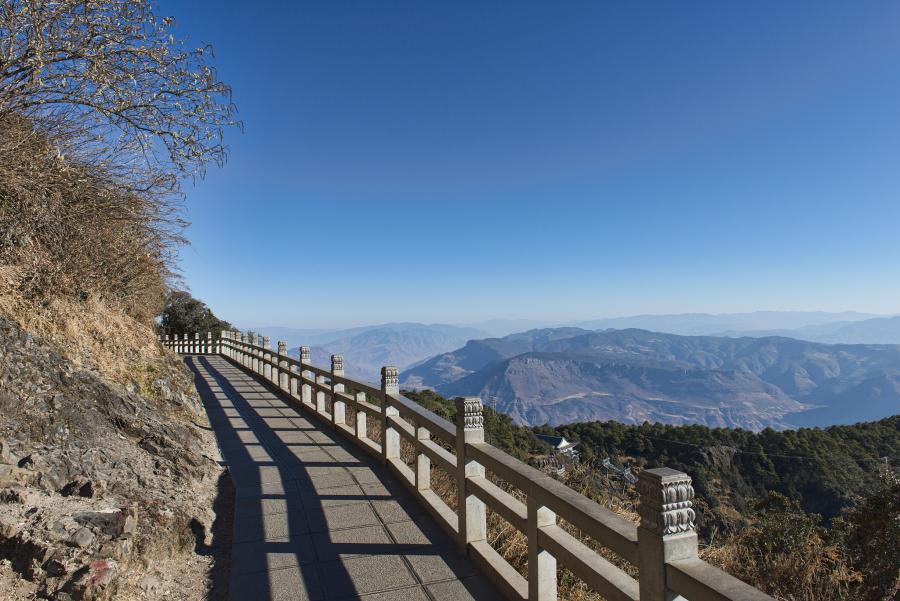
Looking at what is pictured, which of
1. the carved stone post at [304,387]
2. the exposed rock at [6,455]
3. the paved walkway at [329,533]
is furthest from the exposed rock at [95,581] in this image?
the carved stone post at [304,387]

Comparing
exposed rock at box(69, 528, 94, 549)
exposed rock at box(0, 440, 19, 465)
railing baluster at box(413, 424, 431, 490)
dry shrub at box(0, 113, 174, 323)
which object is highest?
dry shrub at box(0, 113, 174, 323)

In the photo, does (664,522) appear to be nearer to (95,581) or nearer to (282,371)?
(95,581)

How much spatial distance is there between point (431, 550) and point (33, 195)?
222 inches

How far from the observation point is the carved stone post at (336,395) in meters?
8.15

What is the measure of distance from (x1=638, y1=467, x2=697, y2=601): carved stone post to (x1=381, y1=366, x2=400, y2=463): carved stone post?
421 centimetres

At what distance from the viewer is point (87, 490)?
11.5ft

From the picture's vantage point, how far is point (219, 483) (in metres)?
5.46

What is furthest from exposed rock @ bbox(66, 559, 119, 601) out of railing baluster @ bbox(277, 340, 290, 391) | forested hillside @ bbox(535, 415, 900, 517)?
forested hillside @ bbox(535, 415, 900, 517)

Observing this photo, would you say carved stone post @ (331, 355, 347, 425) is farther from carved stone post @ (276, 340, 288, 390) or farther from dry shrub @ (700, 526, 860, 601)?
dry shrub @ (700, 526, 860, 601)

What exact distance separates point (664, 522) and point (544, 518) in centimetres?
118

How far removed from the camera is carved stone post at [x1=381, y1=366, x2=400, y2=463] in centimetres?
601

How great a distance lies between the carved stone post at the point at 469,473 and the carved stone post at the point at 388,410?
6.92ft

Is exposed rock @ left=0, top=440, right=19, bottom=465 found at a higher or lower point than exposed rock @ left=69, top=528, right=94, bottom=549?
higher

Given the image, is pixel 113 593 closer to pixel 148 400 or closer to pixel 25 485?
pixel 25 485
